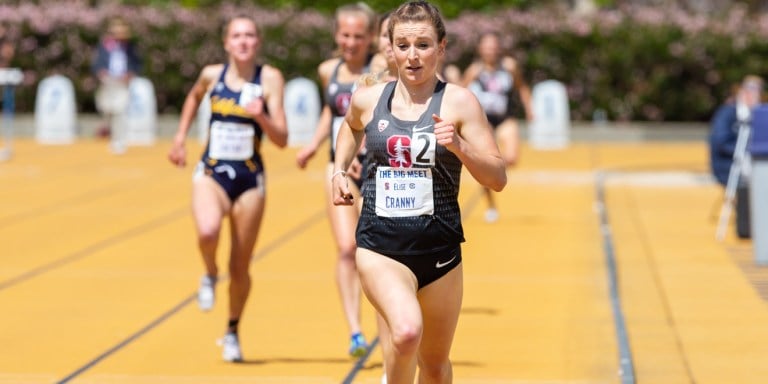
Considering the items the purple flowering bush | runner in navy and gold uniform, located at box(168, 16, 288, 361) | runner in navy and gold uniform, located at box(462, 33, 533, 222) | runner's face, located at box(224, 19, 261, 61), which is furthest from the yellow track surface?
the purple flowering bush

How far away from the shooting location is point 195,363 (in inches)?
365

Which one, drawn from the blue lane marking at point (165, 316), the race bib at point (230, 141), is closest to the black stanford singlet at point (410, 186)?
the race bib at point (230, 141)

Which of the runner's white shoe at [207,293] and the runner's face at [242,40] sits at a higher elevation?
the runner's face at [242,40]

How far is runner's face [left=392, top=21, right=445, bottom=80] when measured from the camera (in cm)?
631

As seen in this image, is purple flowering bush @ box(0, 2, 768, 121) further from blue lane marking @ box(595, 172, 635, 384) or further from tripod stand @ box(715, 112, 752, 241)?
tripod stand @ box(715, 112, 752, 241)

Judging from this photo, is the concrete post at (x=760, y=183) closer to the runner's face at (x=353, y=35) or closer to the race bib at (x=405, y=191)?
the runner's face at (x=353, y=35)

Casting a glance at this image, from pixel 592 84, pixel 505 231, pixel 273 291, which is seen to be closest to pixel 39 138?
pixel 592 84

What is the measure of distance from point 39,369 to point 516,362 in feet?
9.25

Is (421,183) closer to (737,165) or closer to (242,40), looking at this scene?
(242,40)

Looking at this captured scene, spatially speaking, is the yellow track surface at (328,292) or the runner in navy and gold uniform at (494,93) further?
the runner in navy and gold uniform at (494,93)

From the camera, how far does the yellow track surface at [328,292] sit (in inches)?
363

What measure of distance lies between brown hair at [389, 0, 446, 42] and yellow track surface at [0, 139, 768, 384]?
2.92 m

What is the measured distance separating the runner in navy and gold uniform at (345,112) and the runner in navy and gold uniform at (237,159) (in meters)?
0.30

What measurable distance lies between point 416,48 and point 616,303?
18.3 feet
